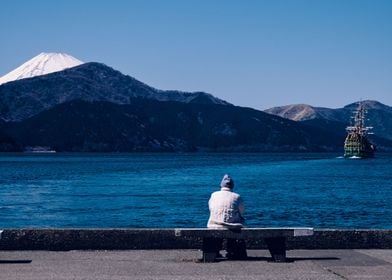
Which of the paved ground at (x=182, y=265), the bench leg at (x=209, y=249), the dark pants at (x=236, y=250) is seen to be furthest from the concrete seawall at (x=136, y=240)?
the bench leg at (x=209, y=249)

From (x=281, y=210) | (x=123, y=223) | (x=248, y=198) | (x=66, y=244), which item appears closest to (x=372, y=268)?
(x=66, y=244)

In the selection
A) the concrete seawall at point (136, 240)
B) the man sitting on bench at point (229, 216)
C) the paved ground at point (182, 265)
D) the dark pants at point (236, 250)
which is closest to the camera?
the paved ground at point (182, 265)

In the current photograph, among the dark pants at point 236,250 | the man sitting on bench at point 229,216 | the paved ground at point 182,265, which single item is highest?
the man sitting on bench at point 229,216

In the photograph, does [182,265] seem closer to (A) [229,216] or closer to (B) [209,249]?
(B) [209,249]

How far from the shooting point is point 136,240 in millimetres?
12773

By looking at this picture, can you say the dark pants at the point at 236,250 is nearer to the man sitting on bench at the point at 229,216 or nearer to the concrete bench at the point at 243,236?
the man sitting on bench at the point at 229,216

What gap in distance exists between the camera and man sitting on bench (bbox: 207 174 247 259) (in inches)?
457

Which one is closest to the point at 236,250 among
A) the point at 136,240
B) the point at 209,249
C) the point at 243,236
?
the point at 243,236

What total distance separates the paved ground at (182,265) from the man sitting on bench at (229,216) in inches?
9.7

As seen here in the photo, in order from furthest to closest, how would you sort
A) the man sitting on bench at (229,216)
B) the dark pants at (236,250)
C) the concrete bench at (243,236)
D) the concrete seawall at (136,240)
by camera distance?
the concrete seawall at (136,240) → the dark pants at (236,250) → the man sitting on bench at (229,216) → the concrete bench at (243,236)

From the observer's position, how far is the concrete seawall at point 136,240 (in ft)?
41.5

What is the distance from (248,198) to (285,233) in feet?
160

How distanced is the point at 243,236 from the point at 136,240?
2.11 m

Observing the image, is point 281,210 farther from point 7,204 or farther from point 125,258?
point 125,258
